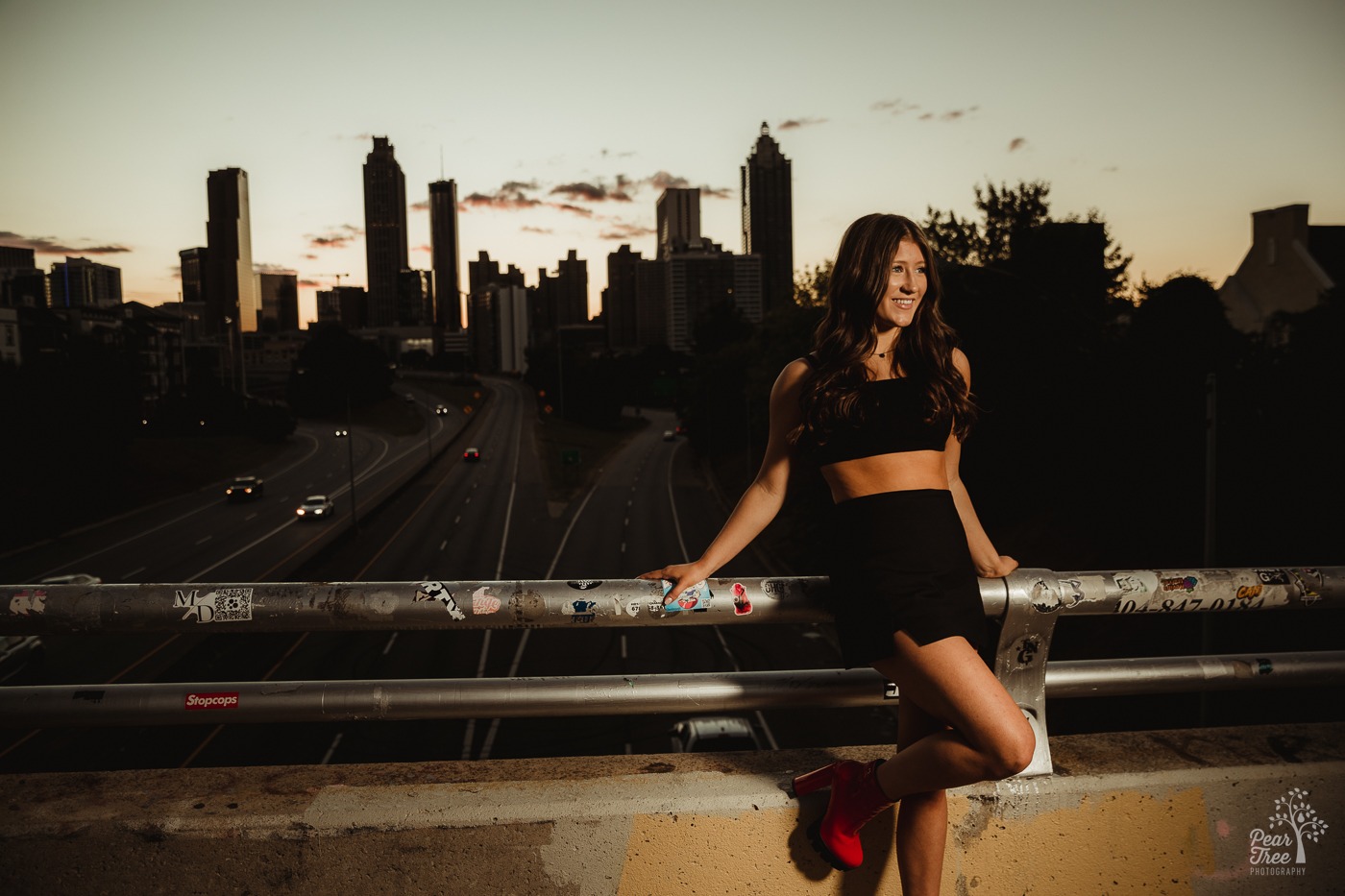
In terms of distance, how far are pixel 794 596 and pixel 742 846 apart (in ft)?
2.10

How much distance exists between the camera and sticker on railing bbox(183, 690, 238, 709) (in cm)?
226

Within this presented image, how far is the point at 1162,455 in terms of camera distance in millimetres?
A: 19531

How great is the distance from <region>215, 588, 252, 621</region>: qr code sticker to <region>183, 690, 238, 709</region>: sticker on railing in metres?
0.21

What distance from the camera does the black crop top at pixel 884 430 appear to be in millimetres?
2277

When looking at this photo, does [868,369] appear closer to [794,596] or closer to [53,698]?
[794,596]

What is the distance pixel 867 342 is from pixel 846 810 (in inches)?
49.0

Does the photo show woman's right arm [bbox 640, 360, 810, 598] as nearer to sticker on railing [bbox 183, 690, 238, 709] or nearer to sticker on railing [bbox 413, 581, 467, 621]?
sticker on railing [bbox 413, 581, 467, 621]

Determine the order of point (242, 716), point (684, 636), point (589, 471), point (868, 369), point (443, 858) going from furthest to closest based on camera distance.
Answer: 1. point (589, 471)
2. point (684, 636)
3. point (868, 369)
4. point (242, 716)
5. point (443, 858)

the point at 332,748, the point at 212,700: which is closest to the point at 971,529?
the point at 212,700

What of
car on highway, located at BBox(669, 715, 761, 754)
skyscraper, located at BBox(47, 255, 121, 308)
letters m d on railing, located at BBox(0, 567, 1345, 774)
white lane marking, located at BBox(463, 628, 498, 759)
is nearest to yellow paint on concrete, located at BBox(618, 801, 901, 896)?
letters m d on railing, located at BBox(0, 567, 1345, 774)

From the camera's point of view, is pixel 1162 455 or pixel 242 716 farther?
pixel 1162 455

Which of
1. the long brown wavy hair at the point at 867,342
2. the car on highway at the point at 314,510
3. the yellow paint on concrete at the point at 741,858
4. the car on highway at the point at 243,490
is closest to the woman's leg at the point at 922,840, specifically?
the yellow paint on concrete at the point at 741,858

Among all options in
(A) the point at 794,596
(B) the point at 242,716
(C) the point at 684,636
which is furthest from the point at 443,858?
(C) the point at 684,636

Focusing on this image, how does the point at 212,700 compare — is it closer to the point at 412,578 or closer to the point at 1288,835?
the point at 1288,835
